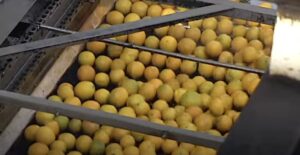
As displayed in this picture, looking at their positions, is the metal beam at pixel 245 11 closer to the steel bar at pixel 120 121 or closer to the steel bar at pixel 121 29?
the steel bar at pixel 121 29

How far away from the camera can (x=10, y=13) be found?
6.72 feet

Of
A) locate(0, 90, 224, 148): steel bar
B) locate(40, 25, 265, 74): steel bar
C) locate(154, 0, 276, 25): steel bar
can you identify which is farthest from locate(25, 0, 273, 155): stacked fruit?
locate(0, 90, 224, 148): steel bar

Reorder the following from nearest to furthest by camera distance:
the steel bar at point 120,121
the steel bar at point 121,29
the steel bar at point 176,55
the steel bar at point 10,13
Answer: the steel bar at point 120,121, the steel bar at point 121,29, the steel bar at point 10,13, the steel bar at point 176,55

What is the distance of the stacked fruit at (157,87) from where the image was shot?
2031 millimetres

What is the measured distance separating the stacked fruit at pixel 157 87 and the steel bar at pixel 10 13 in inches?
13.1

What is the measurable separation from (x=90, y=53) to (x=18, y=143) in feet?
1.73

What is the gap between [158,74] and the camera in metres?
2.31

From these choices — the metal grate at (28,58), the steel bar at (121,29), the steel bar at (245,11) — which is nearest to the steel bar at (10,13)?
the metal grate at (28,58)

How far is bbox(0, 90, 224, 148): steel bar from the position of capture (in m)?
1.47

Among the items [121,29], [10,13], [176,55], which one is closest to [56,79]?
[10,13]

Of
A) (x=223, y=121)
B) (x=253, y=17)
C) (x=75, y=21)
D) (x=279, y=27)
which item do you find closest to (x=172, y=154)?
(x=223, y=121)

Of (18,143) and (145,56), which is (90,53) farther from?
(18,143)

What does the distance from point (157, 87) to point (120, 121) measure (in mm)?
741

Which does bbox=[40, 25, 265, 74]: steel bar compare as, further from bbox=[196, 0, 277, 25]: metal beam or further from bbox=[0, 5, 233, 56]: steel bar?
bbox=[0, 5, 233, 56]: steel bar
